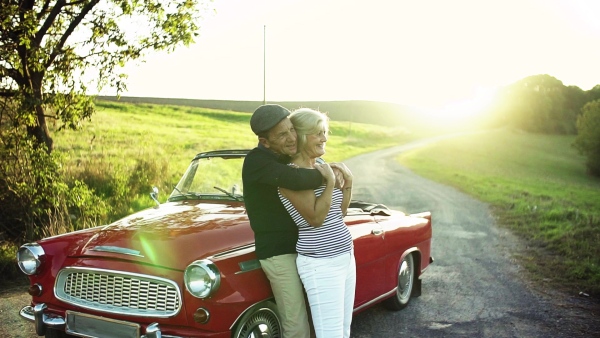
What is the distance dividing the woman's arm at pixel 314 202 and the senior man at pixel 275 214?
17 centimetres

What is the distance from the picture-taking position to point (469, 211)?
14.7m

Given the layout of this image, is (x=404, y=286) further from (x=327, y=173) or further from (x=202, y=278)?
(x=327, y=173)

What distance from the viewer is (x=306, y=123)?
3.43 m

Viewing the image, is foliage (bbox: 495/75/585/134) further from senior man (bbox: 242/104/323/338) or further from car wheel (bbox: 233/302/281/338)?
senior man (bbox: 242/104/323/338)

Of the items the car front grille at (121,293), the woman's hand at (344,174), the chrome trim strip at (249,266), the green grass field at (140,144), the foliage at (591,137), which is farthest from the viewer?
the foliage at (591,137)

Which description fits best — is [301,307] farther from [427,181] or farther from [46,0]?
[427,181]

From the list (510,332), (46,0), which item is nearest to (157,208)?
(510,332)

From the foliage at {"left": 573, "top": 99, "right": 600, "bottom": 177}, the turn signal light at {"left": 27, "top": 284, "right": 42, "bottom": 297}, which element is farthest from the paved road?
the foliage at {"left": 573, "top": 99, "right": 600, "bottom": 177}

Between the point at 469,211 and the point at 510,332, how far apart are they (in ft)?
31.7

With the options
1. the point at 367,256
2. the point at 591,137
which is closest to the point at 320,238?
the point at 367,256

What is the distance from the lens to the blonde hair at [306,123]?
3426 millimetres

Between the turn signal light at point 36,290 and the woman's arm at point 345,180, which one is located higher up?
the woman's arm at point 345,180

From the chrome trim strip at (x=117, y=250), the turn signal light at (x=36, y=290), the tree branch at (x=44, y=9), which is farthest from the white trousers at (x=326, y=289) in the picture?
the tree branch at (x=44, y=9)

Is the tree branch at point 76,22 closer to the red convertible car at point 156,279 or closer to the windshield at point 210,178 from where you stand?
the windshield at point 210,178
